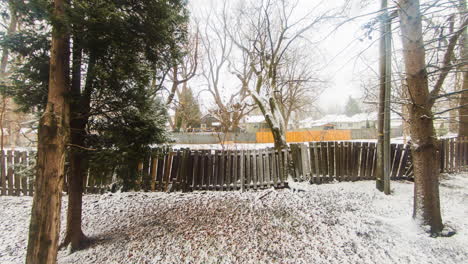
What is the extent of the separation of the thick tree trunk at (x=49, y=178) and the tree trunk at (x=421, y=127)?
15.4ft

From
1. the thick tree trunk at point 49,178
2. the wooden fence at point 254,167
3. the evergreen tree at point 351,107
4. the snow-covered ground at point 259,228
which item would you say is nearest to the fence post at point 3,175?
the wooden fence at point 254,167

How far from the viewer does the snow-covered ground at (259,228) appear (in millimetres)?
2406

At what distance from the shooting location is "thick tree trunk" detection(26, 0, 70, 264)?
6.45 feet

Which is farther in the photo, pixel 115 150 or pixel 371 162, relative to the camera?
pixel 371 162

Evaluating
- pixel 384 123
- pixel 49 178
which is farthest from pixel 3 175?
pixel 384 123

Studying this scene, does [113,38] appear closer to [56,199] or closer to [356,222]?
[56,199]

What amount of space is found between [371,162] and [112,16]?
22.5ft

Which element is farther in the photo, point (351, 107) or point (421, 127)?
point (351, 107)

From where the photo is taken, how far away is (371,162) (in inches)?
204

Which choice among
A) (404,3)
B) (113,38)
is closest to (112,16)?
(113,38)

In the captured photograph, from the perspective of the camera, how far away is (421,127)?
8.40ft

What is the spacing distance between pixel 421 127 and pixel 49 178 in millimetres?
4982

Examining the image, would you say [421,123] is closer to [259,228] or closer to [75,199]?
[259,228]

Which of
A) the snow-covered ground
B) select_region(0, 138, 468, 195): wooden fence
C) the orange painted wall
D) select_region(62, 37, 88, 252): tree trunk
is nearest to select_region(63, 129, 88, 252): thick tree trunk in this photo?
select_region(62, 37, 88, 252): tree trunk
